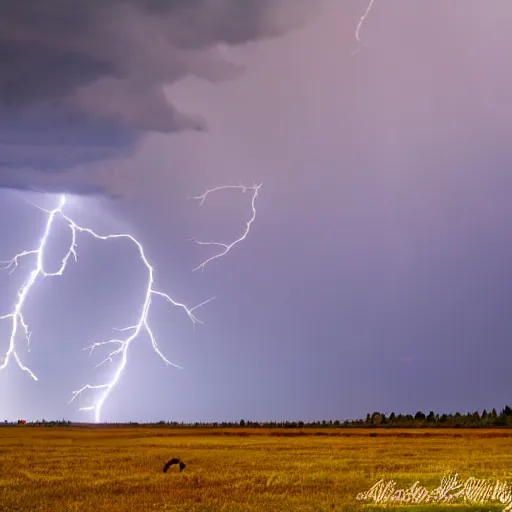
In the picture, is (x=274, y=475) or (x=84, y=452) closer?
(x=274, y=475)

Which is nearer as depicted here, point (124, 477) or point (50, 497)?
point (50, 497)

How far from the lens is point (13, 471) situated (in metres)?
25.6

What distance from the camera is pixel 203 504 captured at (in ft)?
56.2

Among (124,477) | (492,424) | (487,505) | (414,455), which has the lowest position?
(487,505)

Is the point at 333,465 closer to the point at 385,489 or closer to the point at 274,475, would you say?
the point at 274,475

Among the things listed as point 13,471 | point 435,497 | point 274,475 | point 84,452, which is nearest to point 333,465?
point 274,475

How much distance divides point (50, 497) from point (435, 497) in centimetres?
956

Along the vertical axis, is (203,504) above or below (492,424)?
below

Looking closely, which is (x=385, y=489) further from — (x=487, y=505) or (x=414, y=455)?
(x=414, y=455)

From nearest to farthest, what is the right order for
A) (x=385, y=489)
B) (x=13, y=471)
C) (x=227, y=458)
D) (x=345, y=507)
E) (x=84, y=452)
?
(x=345, y=507) → (x=385, y=489) → (x=13, y=471) → (x=227, y=458) → (x=84, y=452)

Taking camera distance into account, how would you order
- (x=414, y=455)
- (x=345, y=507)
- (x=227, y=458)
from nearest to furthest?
(x=345, y=507) < (x=227, y=458) < (x=414, y=455)

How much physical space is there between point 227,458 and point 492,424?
54357mm

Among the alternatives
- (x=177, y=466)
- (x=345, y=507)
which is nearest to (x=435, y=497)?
(x=345, y=507)

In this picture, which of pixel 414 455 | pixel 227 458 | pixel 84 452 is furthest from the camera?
pixel 84 452
